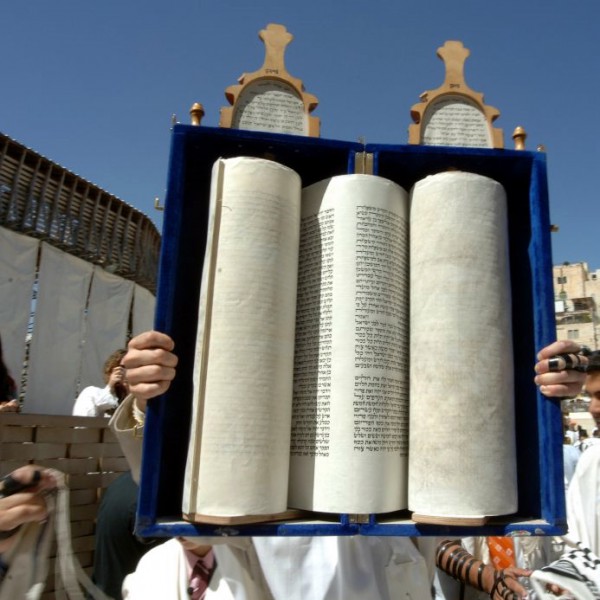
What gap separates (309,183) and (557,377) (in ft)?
2.31

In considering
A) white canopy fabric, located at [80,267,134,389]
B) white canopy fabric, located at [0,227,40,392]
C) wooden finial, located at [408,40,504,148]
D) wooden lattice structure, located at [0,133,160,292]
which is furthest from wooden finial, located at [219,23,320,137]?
white canopy fabric, located at [80,267,134,389]

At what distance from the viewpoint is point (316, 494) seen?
105cm

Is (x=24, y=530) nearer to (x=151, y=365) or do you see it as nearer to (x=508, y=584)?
(x=151, y=365)

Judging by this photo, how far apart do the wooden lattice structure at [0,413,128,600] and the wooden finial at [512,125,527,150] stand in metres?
2.45

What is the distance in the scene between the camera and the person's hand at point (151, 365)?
3.58 feet

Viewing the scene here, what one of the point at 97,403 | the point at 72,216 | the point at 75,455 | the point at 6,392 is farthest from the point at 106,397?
the point at 72,216

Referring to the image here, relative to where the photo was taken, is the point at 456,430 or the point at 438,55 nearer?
the point at 456,430

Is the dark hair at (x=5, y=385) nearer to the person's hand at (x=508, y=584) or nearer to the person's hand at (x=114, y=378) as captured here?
the person's hand at (x=114, y=378)

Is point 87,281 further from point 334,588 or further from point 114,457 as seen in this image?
point 334,588

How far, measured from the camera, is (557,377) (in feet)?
3.62

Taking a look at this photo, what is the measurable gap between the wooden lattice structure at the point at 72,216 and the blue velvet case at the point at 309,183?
9917mm

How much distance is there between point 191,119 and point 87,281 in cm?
1187

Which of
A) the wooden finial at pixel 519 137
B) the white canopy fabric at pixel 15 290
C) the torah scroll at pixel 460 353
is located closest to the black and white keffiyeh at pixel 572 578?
the torah scroll at pixel 460 353

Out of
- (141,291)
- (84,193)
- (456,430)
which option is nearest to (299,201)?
(456,430)
